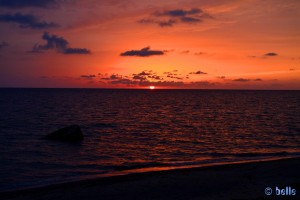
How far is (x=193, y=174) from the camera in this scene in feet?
67.4

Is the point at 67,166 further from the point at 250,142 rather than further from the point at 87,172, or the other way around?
the point at 250,142

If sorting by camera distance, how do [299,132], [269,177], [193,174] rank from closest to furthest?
[269,177]
[193,174]
[299,132]

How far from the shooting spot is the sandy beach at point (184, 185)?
16.0 metres

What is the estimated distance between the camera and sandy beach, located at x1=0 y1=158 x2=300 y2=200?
16031 mm

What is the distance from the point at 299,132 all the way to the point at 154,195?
35.2 meters

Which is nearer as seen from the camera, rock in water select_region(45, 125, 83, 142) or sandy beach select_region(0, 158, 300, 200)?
sandy beach select_region(0, 158, 300, 200)

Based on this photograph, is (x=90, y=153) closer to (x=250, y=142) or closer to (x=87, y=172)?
(x=87, y=172)

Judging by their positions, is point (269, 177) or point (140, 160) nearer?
point (269, 177)

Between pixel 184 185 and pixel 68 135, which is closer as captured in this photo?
pixel 184 185

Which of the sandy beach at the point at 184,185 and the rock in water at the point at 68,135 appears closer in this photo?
the sandy beach at the point at 184,185

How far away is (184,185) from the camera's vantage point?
17844 mm

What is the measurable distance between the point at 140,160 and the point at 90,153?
18.3 ft

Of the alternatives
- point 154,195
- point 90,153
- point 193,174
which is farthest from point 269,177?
point 90,153

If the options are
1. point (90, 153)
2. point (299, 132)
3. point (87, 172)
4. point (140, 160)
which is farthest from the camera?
point (299, 132)
